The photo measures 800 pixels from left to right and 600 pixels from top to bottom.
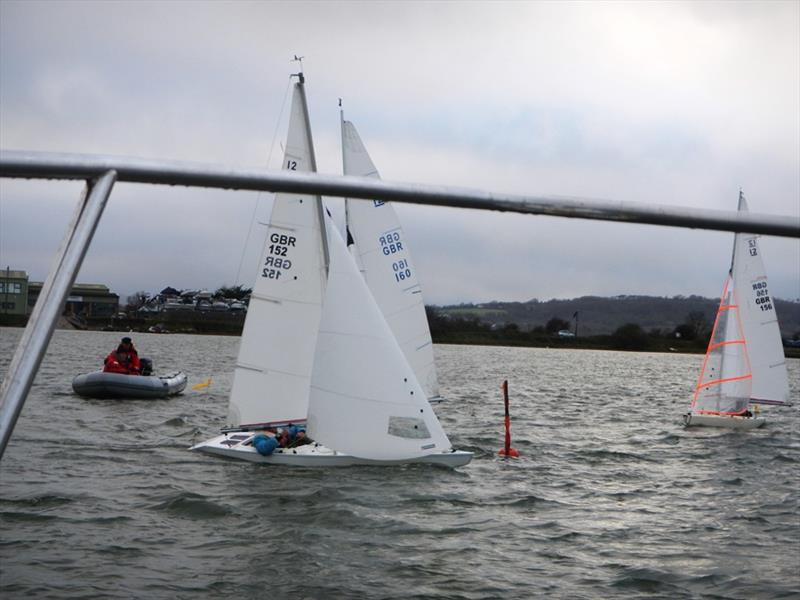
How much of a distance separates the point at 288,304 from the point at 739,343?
14.7 m

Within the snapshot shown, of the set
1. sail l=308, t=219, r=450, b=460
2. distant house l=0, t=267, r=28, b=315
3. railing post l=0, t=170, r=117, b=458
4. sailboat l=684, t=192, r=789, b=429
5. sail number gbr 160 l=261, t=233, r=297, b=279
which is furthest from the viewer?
sailboat l=684, t=192, r=789, b=429

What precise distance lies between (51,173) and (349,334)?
11.0 meters

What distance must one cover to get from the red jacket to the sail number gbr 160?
42.8 ft

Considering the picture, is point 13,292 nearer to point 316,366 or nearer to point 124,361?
point 316,366

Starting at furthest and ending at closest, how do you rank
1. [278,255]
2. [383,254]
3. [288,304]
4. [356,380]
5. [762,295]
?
→ [762,295] → [383,254] → [288,304] → [278,255] → [356,380]

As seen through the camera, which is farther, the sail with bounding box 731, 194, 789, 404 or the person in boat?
the person in boat

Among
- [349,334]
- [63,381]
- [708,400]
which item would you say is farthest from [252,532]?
[63,381]

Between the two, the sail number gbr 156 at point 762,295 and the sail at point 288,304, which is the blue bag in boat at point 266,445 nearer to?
the sail at point 288,304

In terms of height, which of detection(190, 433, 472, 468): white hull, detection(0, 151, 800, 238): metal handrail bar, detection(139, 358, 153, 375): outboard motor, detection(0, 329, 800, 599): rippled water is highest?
detection(0, 151, 800, 238): metal handrail bar

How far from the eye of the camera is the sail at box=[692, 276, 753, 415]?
23.6 meters

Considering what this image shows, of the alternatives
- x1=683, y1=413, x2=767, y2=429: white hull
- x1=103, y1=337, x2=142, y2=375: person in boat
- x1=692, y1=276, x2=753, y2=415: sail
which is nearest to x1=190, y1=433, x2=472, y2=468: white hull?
x1=683, y1=413, x2=767, y2=429: white hull

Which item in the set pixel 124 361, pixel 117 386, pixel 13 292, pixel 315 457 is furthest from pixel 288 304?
pixel 124 361

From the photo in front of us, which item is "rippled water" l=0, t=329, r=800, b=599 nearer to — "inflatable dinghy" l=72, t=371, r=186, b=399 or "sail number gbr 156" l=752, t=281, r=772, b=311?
"inflatable dinghy" l=72, t=371, r=186, b=399

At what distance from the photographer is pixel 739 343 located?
23.8 meters
